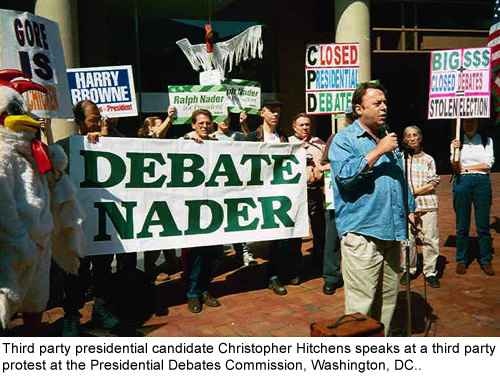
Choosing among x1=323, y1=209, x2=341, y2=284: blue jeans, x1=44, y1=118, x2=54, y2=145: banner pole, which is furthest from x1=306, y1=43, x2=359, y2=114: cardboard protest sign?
x1=44, y1=118, x2=54, y2=145: banner pole

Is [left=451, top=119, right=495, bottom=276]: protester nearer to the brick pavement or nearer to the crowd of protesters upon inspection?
the crowd of protesters

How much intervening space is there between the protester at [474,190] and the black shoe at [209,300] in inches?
118

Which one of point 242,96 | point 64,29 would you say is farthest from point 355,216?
point 64,29

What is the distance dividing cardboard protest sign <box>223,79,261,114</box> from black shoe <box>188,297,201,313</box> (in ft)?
10.9

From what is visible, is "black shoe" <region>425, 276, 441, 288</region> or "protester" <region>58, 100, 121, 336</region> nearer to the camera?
"protester" <region>58, 100, 121, 336</region>

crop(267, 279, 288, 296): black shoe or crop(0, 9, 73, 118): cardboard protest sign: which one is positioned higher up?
crop(0, 9, 73, 118): cardboard protest sign

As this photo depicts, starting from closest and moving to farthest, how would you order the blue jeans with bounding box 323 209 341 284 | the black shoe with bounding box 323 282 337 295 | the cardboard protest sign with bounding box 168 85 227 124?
the black shoe with bounding box 323 282 337 295
the blue jeans with bounding box 323 209 341 284
the cardboard protest sign with bounding box 168 85 227 124

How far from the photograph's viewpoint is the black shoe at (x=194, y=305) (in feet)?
15.4

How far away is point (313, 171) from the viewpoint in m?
5.54

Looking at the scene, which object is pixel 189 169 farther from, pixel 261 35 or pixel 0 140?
pixel 261 35

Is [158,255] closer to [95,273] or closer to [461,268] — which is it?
[95,273]

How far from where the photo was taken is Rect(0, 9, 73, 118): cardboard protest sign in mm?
3783

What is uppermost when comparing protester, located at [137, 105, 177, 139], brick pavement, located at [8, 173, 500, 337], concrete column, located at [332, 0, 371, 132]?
concrete column, located at [332, 0, 371, 132]
